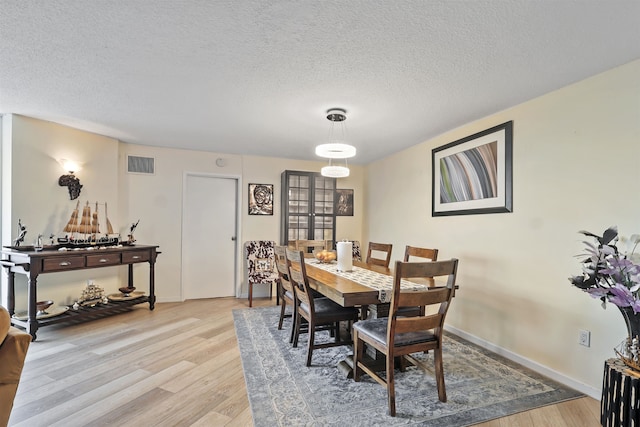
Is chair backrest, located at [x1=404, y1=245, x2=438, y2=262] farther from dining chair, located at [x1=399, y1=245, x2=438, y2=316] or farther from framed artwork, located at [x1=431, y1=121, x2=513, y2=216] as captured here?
framed artwork, located at [x1=431, y1=121, x2=513, y2=216]

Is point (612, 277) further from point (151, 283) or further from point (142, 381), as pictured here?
point (151, 283)

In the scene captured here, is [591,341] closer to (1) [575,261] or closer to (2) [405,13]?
(1) [575,261]

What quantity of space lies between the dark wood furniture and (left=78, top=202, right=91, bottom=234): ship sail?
4.66 meters

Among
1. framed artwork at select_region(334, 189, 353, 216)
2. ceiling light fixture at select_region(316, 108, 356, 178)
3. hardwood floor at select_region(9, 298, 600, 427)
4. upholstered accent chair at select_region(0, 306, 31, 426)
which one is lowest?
hardwood floor at select_region(9, 298, 600, 427)

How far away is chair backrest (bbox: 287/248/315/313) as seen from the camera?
242cm

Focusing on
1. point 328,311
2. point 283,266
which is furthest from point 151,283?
point 328,311

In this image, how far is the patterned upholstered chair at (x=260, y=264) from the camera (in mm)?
4293

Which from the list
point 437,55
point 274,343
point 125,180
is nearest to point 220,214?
point 125,180

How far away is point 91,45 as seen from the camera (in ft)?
6.14

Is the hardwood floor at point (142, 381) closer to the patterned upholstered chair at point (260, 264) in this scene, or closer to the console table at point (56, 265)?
the console table at point (56, 265)

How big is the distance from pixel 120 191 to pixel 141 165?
1.48ft

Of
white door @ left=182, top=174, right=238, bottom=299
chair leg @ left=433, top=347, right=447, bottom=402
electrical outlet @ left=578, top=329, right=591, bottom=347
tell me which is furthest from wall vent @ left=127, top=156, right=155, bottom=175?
electrical outlet @ left=578, top=329, right=591, bottom=347

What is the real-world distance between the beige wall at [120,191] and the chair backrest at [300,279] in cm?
235

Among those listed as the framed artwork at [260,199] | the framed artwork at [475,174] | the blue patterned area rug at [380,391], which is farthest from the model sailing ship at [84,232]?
the framed artwork at [475,174]
